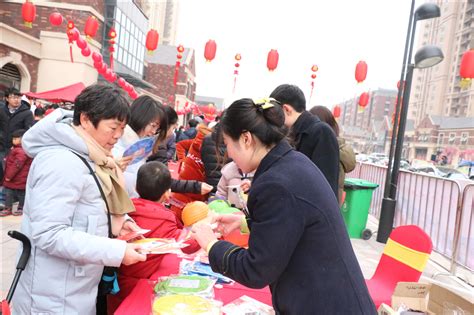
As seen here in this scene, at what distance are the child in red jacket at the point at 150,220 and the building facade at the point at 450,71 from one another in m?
71.4

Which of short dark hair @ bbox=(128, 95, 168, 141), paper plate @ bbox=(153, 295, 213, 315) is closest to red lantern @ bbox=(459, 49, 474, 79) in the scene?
short dark hair @ bbox=(128, 95, 168, 141)

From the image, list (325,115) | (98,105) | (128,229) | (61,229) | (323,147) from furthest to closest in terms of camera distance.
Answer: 1. (325,115)
2. (323,147)
3. (128,229)
4. (98,105)
5. (61,229)

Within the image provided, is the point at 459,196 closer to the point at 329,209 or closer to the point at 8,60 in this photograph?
the point at 329,209

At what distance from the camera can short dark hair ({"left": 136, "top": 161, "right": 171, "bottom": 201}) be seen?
2.31m

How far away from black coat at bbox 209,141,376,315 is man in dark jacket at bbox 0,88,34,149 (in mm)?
6265

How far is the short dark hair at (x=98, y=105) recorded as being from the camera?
1.68 metres

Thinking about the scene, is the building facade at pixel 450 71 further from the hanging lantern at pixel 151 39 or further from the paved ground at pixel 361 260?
the paved ground at pixel 361 260

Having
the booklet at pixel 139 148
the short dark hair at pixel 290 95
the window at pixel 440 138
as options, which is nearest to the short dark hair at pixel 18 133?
the booklet at pixel 139 148

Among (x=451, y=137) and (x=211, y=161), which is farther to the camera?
(x=451, y=137)

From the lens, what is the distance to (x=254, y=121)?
1379 millimetres

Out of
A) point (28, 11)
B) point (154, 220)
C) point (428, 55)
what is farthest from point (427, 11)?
point (28, 11)

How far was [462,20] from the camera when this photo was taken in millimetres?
68562

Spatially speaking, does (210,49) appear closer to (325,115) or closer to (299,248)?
(325,115)

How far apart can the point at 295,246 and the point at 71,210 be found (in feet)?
3.00
